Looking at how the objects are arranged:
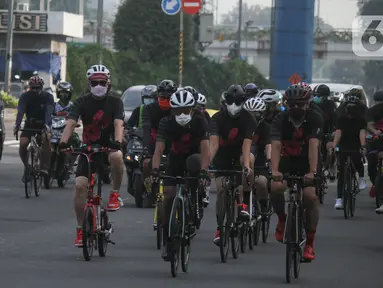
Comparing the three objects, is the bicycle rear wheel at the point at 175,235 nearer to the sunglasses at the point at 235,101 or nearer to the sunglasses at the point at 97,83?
the sunglasses at the point at 97,83

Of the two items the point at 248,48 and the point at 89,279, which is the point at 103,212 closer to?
the point at 89,279

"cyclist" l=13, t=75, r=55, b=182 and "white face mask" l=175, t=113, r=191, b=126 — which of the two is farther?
"cyclist" l=13, t=75, r=55, b=182

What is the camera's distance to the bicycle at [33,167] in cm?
2203

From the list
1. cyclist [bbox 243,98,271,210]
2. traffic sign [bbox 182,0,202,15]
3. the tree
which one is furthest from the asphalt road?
the tree

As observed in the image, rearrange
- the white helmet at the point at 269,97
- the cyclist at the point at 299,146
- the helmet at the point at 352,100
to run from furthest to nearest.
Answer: the helmet at the point at 352,100 < the white helmet at the point at 269,97 < the cyclist at the point at 299,146

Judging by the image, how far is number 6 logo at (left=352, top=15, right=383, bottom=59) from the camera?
11088cm

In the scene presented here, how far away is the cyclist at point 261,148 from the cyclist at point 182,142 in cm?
277

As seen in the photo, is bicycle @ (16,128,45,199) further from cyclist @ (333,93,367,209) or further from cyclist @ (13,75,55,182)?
cyclist @ (333,93,367,209)

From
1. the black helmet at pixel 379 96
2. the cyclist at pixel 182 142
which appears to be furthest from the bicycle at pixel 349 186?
the cyclist at pixel 182 142

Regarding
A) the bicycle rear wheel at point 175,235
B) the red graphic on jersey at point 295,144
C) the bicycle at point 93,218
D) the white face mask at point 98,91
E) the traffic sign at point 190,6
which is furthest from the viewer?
the traffic sign at point 190,6

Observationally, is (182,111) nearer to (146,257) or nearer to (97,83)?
(97,83)

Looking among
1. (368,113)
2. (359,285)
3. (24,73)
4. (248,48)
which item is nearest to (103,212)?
(359,285)

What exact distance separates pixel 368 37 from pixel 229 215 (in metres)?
97.3

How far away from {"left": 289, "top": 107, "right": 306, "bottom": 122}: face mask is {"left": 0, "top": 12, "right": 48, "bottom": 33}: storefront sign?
60.6 m
